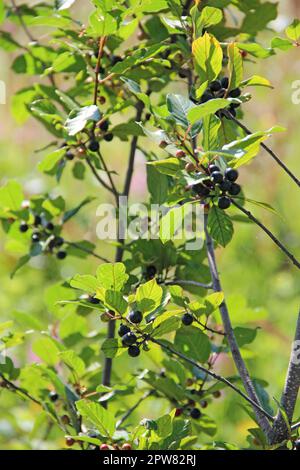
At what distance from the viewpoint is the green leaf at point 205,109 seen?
931 millimetres

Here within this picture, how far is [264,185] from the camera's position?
2934mm

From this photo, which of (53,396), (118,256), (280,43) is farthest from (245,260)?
(280,43)

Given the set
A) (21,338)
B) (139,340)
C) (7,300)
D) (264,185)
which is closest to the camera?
(139,340)

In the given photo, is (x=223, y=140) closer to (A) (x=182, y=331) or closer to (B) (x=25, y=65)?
(A) (x=182, y=331)

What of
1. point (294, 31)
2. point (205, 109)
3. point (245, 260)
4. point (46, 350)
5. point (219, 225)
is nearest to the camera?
point (205, 109)

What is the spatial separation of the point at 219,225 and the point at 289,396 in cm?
26

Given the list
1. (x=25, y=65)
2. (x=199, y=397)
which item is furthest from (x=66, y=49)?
(x=199, y=397)

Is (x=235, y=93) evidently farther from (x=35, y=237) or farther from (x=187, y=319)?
(x=35, y=237)

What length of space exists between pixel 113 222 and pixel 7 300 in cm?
114

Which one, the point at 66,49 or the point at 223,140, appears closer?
the point at 223,140

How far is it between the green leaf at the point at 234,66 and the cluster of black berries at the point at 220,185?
0.43 ft

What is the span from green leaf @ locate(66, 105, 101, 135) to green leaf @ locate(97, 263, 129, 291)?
0.19 metres

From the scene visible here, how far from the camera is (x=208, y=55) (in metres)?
1.03

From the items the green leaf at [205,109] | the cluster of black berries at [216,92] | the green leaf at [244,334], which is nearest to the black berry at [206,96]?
the cluster of black berries at [216,92]
